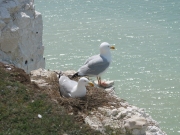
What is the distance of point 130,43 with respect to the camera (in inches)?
794

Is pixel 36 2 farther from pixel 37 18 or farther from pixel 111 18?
pixel 37 18

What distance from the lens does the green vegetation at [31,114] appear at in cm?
689

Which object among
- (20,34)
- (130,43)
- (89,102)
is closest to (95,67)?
(89,102)

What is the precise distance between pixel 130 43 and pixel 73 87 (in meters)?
11.9

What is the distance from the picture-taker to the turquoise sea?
15.0m

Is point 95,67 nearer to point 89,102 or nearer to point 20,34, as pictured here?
point 89,102

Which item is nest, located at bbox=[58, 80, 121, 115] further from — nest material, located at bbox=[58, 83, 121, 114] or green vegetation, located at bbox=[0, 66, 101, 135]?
green vegetation, located at bbox=[0, 66, 101, 135]

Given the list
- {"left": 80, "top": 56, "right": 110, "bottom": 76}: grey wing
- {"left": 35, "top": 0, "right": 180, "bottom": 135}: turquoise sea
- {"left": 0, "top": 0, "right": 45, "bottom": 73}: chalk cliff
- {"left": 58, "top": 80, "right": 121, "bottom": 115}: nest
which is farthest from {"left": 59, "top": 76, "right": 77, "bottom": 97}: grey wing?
{"left": 35, "top": 0, "right": 180, "bottom": 135}: turquoise sea

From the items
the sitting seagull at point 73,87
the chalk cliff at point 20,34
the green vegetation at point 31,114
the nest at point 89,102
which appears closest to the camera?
the green vegetation at point 31,114

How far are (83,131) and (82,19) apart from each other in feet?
55.7

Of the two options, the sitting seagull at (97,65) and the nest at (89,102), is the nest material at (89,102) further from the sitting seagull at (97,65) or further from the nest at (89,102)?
the sitting seagull at (97,65)

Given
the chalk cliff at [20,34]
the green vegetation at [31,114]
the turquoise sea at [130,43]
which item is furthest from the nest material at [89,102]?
the turquoise sea at [130,43]

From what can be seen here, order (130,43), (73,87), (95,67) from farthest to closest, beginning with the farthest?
(130,43), (95,67), (73,87)

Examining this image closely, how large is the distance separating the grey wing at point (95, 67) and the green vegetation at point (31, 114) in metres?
2.01
